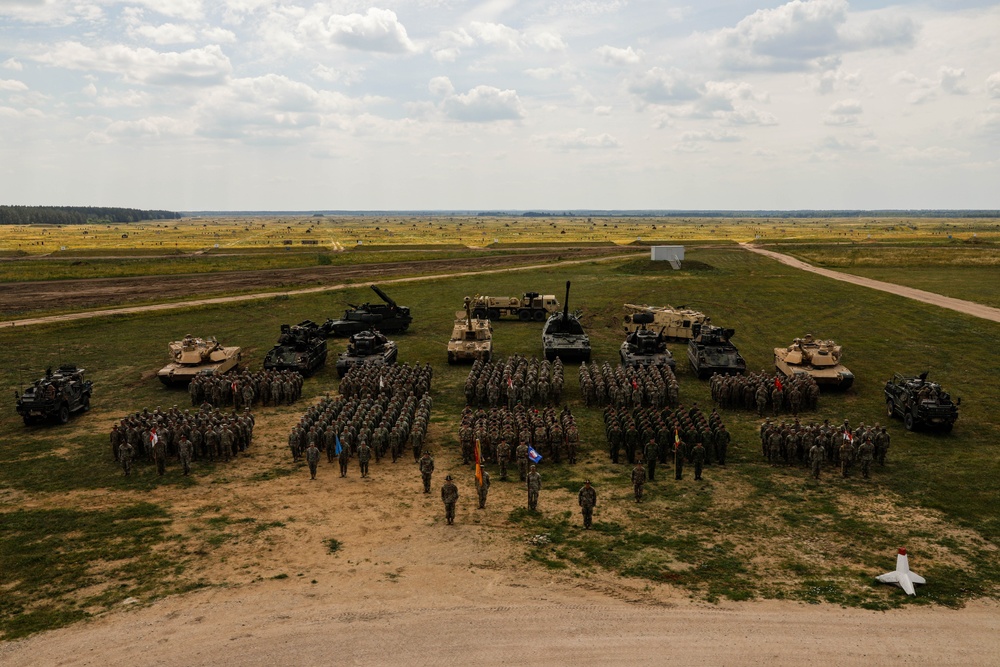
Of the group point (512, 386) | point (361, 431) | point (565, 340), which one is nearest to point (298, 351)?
point (512, 386)

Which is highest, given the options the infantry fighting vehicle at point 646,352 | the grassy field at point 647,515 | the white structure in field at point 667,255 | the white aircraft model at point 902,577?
the white structure in field at point 667,255

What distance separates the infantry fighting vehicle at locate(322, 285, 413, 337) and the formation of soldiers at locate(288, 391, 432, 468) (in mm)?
15756

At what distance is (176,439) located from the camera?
1756 centimetres

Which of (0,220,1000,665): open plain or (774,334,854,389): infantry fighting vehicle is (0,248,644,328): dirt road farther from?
(774,334,854,389): infantry fighting vehicle

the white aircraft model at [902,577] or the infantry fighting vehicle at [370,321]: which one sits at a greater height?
the infantry fighting vehicle at [370,321]

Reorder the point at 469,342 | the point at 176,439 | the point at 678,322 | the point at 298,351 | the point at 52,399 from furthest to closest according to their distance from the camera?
the point at 678,322, the point at 469,342, the point at 298,351, the point at 52,399, the point at 176,439

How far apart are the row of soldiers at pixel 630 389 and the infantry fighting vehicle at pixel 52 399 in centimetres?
1731

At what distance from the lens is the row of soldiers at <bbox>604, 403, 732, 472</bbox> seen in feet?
55.4

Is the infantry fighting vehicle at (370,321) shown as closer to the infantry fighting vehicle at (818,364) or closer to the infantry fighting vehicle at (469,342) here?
the infantry fighting vehicle at (469,342)

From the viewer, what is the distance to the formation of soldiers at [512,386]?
21938 millimetres

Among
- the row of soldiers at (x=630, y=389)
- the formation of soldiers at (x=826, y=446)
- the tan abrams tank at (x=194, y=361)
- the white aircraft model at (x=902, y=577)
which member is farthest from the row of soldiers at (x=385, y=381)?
the white aircraft model at (x=902, y=577)

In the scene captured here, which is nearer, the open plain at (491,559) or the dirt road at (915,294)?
the open plain at (491,559)

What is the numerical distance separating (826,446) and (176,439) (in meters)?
17.1

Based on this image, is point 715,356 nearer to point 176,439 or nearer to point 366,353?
point 366,353
